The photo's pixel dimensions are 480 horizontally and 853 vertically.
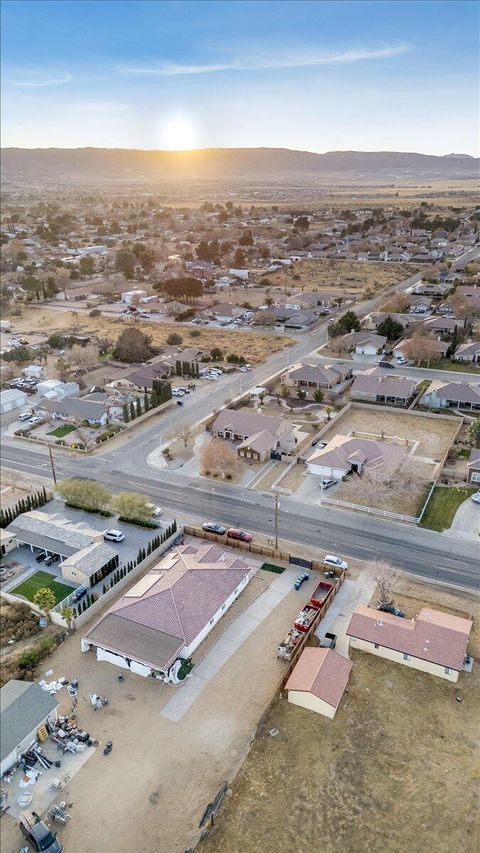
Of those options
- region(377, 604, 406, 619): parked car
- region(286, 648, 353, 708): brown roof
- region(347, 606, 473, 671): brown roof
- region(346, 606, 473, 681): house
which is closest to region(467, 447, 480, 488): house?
region(346, 606, 473, 681): house

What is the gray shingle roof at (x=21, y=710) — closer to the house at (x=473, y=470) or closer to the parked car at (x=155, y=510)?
the parked car at (x=155, y=510)

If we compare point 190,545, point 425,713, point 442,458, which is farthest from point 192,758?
point 442,458

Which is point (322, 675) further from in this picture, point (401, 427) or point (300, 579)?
point (401, 427)

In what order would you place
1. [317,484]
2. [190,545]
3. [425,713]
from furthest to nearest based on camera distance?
[317,484] < [190,545] < [425,713]

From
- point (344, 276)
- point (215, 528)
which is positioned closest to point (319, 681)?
point (215, 528)

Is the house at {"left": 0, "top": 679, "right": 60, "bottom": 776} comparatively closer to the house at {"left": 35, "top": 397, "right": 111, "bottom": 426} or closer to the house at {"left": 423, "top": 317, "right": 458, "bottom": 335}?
the house at {"left": 35, "top": 397, "right": 111, "bottom": 426}

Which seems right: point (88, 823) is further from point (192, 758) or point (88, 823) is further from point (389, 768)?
point (389, 768)

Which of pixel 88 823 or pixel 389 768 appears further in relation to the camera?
pixel 389 768

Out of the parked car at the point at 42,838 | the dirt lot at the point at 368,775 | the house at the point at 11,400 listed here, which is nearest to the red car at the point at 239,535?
the dirt lot at the point at 368,775
